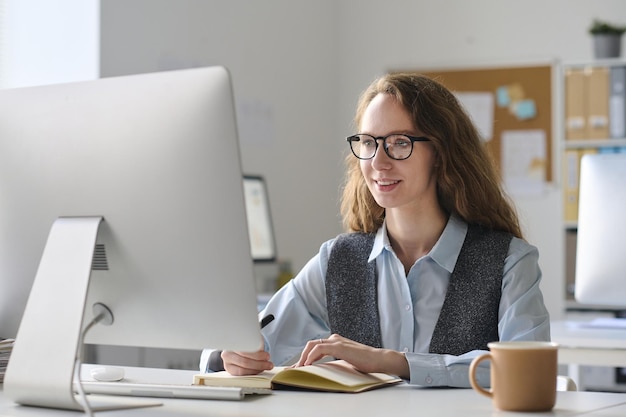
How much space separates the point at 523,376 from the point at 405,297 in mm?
670

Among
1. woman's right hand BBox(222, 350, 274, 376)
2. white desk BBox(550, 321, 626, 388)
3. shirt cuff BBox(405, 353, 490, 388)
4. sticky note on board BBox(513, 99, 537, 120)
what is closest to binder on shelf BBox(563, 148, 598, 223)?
sticky note on board BBox(513, 99, 537, 120)

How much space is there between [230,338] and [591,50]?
13.4 feet

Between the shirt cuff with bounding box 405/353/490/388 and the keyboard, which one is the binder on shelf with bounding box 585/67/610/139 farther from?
the keyboard

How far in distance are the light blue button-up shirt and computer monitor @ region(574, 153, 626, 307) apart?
634 millimetres

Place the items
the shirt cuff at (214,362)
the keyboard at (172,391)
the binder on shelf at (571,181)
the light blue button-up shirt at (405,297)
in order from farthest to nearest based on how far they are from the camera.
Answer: the binder on shelf at (571,181) → the light blue button-up shirt at (405,297) → the shirt cuff at (214,362) → the keyboard at (172,391)

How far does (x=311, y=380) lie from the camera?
1.42m

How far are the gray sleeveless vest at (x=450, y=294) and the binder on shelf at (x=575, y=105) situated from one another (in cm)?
299

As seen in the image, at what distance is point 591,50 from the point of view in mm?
4820

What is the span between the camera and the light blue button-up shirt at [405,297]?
5.81 ft

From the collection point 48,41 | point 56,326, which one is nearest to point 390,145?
point 56,326

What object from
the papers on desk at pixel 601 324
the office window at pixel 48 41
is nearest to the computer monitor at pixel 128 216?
the papers on desk at pixel 601 324

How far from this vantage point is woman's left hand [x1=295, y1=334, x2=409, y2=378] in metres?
1.48

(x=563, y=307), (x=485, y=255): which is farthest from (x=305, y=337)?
(x=563, y=307)

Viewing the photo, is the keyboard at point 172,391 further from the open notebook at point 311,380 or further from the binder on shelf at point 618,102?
the binder on shelf at point 618,102
